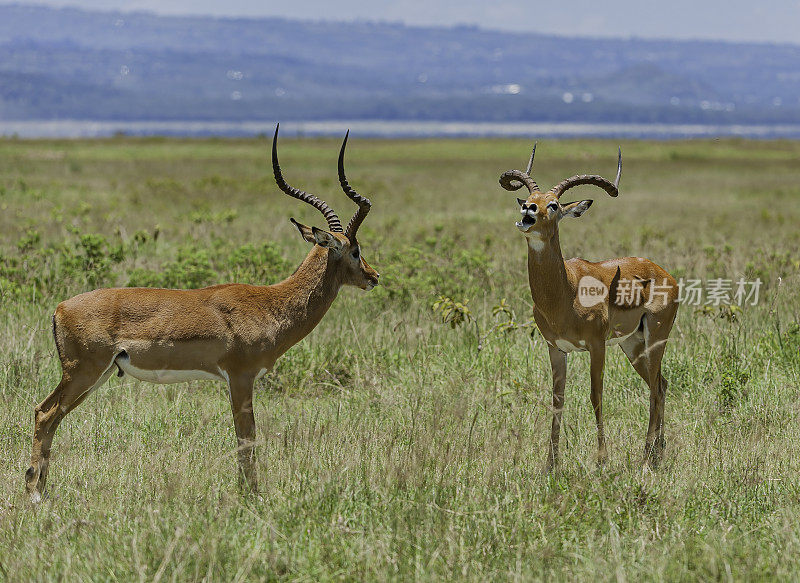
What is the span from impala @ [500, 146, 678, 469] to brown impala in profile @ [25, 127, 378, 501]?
143 centimetres

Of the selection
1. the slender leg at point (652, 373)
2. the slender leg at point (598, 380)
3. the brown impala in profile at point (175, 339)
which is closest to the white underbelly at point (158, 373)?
the brown impala in profile at point (175, 339)

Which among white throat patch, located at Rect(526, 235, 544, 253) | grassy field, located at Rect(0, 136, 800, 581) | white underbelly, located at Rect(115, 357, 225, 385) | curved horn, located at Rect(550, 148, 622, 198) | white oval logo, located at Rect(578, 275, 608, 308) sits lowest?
grassy field, located at Rect(0, 136, 800, 581)

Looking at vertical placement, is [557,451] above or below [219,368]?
below

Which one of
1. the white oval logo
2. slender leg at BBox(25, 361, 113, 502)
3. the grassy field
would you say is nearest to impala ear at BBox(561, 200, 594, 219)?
the white oval logo

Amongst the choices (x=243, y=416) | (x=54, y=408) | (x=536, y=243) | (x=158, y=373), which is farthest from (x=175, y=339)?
(x=536, y=243)

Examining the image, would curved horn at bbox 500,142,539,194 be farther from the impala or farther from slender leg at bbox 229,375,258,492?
slender leg at bbox 229,375,258,492

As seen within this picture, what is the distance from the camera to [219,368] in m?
5.96

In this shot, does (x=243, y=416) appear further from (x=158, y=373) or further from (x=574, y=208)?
(x=574, y=208)

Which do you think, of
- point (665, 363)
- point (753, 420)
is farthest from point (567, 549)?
point (665, 363)

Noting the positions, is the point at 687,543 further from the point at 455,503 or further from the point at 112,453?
the point at 112,453

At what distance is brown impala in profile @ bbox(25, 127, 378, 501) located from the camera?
18.7 feet

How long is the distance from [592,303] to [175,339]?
2.90m

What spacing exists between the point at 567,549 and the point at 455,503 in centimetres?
70

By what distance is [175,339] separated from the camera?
19.1 feet
